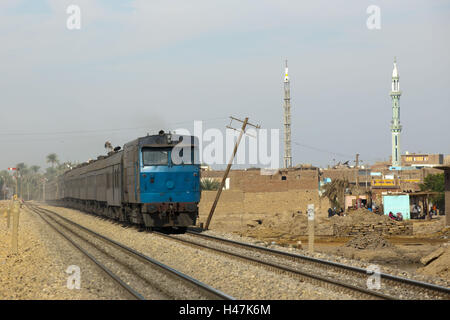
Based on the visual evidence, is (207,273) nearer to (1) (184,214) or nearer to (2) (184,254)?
(2) (184,254)

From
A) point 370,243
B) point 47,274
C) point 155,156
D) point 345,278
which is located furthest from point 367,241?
point 47,274

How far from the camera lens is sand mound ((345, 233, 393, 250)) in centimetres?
2164

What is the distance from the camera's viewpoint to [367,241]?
22203 mm

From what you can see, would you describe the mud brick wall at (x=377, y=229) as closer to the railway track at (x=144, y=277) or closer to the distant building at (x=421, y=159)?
the railway track at (x=144, y=277)

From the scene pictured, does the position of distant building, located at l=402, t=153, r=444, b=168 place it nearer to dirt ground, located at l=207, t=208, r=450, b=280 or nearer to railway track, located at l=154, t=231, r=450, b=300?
dirt ground, located at l=207, t=208, r=450, b=280

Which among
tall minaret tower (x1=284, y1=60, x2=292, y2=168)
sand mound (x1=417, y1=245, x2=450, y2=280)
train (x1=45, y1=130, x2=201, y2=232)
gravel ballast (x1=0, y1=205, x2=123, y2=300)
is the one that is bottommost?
sand mound (x1=417, y1=245, x2=450, y2=280)

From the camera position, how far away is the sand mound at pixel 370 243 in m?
21.6

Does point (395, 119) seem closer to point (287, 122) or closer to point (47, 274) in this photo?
point (287, 122)

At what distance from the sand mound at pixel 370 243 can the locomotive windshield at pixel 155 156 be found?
26.7 feet

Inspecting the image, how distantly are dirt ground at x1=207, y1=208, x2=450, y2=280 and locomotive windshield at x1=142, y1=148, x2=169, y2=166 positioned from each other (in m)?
5.04

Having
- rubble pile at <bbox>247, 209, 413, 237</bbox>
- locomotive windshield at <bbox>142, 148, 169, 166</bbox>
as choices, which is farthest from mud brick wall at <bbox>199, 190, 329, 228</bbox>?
locomotive windshield at <bbox>142, 148, 169, 166</bbox>

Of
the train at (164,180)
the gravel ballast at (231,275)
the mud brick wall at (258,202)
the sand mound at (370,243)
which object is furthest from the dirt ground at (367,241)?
the mud brick wall at (258,202)
